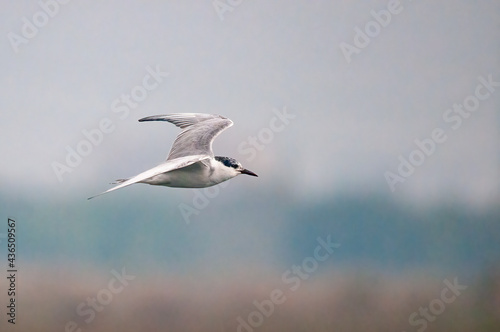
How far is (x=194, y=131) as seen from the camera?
4.70m

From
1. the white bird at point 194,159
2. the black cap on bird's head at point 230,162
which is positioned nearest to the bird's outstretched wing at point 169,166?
the white bird at point 194,159

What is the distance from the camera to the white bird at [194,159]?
13.1ft

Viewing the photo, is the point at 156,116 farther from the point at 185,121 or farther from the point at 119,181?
the point at 119,181

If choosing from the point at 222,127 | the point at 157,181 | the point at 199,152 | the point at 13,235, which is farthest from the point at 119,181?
the point at 13,235

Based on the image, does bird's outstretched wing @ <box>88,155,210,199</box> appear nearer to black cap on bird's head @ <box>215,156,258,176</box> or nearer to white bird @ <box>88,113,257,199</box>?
white bird @ <box>88,113,257,199</box>

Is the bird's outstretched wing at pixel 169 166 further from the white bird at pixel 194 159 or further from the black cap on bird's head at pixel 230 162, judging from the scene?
the black cap on bird's head at pixel 230 162

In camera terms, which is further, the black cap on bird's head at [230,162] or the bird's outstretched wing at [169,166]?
the black cap on bird's head at [230,162]

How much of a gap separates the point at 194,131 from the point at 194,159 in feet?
2.64

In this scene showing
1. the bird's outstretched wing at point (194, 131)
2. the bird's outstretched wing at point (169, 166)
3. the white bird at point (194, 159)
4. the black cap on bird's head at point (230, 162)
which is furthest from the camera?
the bird's outstretched wing at point (194, 131)

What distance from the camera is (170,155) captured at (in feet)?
14.8

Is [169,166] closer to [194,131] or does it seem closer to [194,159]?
[194,159]

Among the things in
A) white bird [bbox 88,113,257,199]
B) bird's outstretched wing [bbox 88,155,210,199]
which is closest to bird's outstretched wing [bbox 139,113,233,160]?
white bird [bbox 88,113,257,199]

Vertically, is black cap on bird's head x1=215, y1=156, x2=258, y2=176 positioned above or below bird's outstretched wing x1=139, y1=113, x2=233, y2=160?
below

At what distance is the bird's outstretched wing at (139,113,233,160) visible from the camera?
4.45 m
